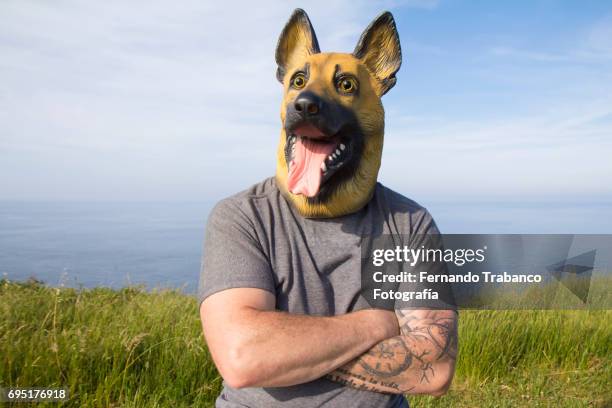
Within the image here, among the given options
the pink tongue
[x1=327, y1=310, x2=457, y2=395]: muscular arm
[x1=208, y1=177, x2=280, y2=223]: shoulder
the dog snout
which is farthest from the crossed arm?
the dog snout

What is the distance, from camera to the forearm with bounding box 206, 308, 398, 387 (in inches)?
77.3

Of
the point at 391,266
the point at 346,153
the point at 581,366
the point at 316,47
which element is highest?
the point at 316,47

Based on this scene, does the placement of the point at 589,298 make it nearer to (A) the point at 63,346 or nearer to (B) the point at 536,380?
(B) the point at 536,380

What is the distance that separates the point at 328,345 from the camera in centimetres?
201

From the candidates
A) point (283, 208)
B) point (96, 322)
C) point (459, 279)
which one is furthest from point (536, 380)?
point (96, 322)

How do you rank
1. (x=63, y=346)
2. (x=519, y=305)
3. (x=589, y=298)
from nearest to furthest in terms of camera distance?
1. (x=63, y=346)
2. (x=519, y=305)
3. (x=589, y=298)

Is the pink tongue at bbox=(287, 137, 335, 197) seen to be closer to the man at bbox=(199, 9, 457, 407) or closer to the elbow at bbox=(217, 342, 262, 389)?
the man at bbox=(199, 9, 457, 407)

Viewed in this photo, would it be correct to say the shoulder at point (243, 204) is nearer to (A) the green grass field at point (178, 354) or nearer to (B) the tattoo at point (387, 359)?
(B) the tattoo at point (387, 359)

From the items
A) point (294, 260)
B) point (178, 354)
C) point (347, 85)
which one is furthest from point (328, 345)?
point (178, 354)

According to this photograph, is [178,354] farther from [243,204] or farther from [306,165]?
[306,165]

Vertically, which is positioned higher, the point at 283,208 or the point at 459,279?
the point at 283,208

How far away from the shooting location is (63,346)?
3793 millimetres

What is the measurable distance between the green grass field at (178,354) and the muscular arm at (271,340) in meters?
1.82

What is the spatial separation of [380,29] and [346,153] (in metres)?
0.69
